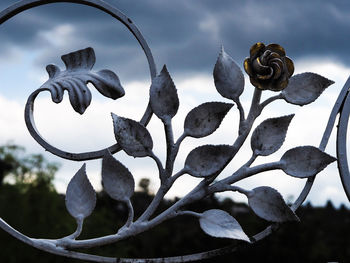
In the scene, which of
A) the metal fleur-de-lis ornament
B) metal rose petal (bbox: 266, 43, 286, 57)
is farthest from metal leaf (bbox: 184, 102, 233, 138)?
metal rose petal (bbox: 266, 43, 286, 57)

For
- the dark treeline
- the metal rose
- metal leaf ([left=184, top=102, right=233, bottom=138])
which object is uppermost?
the metal rose

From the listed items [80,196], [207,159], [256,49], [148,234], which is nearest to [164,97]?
[207,159]

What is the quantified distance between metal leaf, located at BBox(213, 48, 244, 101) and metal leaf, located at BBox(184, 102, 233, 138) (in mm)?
45

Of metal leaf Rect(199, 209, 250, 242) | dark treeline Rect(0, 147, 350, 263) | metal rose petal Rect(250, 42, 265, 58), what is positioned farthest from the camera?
dark treeline Rect(0, 147, 350, 263)

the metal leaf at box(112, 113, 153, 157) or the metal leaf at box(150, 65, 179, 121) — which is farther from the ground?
the metal leaf at box(150, 65, 179, 121)

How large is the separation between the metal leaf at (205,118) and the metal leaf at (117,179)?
0.28 metres

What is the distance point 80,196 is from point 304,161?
0.85 meters

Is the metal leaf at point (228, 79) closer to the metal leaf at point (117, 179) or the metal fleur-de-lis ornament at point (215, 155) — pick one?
the metal fleur-de-lis ornament at point (215, 155)

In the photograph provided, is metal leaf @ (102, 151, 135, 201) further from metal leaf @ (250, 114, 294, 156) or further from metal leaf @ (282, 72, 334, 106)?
metal leaf @ (282, 72, 334, 106)

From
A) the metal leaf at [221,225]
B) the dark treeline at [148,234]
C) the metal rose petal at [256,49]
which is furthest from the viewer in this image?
the dark treeline at [148,234]

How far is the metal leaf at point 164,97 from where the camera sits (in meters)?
2.39

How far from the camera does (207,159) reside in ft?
7.86

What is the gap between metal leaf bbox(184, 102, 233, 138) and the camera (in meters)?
2.40

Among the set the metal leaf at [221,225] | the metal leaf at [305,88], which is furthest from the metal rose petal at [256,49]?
the metal leaf at [221,225]
